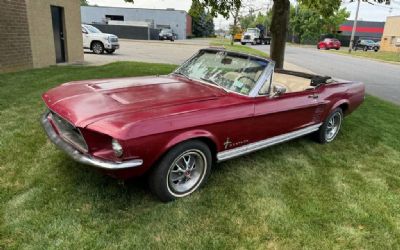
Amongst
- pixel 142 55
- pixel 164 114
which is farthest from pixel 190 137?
pixel 142 55

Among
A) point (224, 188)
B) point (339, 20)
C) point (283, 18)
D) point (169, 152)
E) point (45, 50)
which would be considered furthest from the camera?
point (339, 20)

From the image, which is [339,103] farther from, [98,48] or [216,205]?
[98,48]

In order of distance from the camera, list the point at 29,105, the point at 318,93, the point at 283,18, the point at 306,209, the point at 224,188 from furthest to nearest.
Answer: the point at 283,18, the point at 29,105, the point at 318,93, the point at 224,188, the point at 306,209

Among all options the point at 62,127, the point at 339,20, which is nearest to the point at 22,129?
the point at 62,127

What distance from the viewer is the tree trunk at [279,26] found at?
8727 millimetres

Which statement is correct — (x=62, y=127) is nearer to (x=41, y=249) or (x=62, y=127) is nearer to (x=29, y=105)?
(x=41, y=249)

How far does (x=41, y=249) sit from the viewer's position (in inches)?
A: 102

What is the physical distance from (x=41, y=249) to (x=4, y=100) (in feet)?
15.7

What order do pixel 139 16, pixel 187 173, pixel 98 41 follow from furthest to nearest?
pixel 139 16, pixel 98 41, pixel 187 173

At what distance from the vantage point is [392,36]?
5103 centimetres

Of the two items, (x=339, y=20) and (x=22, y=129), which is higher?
(x=339, y=20)

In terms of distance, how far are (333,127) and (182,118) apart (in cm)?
345

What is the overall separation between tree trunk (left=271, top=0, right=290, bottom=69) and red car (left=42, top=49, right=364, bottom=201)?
431 centimetres

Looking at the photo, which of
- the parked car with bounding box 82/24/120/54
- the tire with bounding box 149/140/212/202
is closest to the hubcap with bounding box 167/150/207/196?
the tire with bounding box 149/140/212/202
